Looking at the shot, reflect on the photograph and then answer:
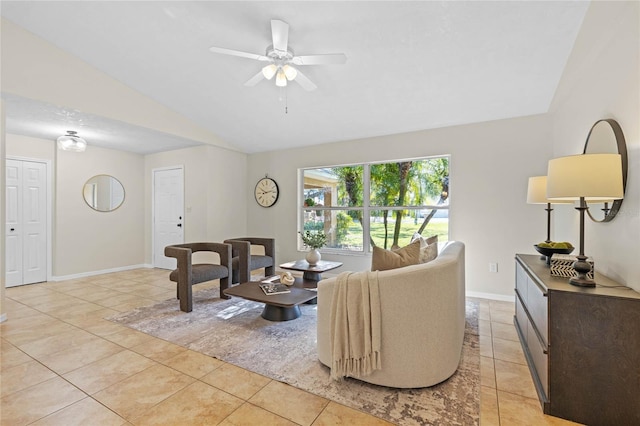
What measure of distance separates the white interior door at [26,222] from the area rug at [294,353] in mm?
2772

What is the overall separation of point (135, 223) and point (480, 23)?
645cm

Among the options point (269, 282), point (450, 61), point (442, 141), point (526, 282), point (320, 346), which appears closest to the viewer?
point (320, 346)

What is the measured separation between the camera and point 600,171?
1.69m

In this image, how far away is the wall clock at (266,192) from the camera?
580 cm

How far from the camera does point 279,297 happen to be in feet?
9.50

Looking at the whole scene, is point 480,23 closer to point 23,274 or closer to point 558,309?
point 558,309

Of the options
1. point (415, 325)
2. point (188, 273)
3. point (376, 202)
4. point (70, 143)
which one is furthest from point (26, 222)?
point (415, 325)

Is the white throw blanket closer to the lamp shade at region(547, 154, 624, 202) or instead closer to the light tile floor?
the light tile floor

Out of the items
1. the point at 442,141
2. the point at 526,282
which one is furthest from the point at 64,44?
the point at 526,282

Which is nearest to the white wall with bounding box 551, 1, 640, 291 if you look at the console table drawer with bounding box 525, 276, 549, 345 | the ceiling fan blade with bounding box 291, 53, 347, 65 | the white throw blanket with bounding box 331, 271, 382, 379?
the console table drawer with bounding box 525, 276, 549, 345

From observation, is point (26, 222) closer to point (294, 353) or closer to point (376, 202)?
point (294, 353)

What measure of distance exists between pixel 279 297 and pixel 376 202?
8.35ft

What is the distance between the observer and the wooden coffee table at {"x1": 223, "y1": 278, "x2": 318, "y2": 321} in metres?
2.81

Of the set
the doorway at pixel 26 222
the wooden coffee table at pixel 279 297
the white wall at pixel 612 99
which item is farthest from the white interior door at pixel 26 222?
the white wall at pixel 612 99
